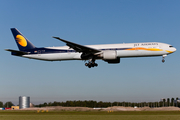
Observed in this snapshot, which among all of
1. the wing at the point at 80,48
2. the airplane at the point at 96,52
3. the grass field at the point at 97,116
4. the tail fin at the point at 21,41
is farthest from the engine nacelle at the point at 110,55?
the tail fin at the point at 21,41

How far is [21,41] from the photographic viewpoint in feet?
157

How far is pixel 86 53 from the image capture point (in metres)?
40.1

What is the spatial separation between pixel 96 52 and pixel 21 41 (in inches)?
708

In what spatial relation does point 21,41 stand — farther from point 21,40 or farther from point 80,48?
point 80,48

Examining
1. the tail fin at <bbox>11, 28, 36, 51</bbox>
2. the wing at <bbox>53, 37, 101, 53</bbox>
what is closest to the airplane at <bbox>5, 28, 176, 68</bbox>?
the wing at <bbox>53, 37, 101, 53</bbox>

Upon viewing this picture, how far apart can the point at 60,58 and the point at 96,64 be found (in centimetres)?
666

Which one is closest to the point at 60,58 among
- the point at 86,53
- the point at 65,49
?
the point at 65,49

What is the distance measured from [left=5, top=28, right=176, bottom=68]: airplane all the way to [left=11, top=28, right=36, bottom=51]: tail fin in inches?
45.0

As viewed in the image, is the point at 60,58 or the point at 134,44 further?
the point at 60,58

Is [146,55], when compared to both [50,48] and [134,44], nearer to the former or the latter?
[134,44]

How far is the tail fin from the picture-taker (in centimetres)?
4686

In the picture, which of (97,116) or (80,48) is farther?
(97,116)

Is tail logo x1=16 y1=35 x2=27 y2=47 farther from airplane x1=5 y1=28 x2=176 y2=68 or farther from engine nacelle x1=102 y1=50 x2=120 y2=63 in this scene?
engine nacelle x1=102 y1=50 x2=120 y2=63

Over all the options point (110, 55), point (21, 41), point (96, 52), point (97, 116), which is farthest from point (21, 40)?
point (97, 116)
